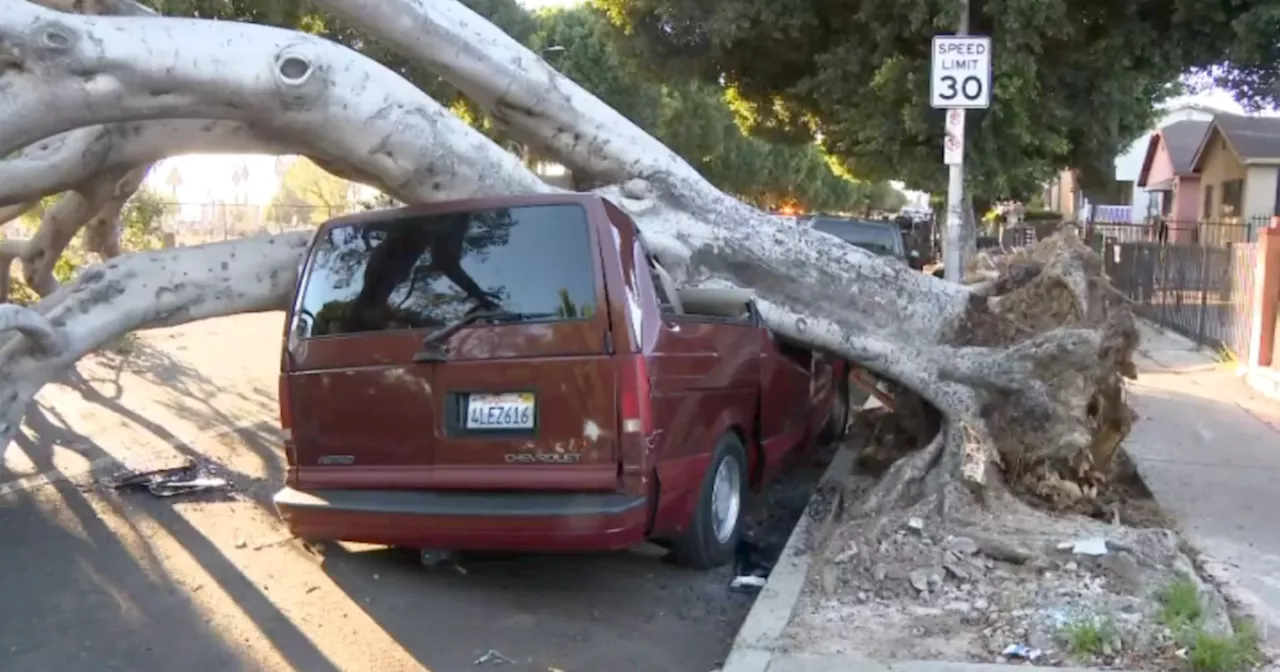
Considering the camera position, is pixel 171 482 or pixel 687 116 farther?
pixel 687 116

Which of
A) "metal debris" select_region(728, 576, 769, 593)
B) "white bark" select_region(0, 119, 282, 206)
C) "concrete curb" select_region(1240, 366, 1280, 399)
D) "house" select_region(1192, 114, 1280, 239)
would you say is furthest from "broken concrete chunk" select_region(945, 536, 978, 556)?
"house" select_region(1192, 114, 1280, 239)

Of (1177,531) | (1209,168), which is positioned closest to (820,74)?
(1177,531)

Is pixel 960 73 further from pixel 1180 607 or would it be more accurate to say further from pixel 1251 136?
pixel 1251 136

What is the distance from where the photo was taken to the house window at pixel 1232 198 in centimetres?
3212

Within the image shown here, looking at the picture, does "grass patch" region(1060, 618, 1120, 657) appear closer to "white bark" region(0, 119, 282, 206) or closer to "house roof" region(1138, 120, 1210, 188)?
"white bark" region(0, 119, 282, 206)

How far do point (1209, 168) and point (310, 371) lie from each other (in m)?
35.3

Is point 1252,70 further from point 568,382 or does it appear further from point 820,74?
point 568,382

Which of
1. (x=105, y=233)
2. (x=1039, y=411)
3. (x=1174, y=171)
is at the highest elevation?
(x=1174, y=171)

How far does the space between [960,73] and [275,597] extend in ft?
20.9

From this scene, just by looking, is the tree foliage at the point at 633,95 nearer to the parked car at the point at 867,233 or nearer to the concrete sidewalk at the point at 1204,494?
the parked car at the point at 867,233

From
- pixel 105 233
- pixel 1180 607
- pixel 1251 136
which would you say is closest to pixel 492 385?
pixel 1180 607

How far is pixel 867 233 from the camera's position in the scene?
61.7 ft

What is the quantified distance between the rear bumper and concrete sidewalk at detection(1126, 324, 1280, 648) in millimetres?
2813

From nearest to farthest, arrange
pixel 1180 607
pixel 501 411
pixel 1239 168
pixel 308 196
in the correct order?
1. pixel 1180 607
2. pixel 501 411
3. pixel 1239 168
4. pixel 308 196
